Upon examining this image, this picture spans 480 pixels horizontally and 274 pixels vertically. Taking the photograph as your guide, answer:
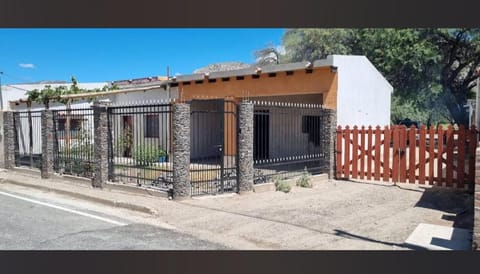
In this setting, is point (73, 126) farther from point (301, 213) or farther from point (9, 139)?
point (301, 213)

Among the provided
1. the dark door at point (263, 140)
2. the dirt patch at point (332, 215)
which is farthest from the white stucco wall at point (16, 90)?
the dirt patch at point (332, 215)

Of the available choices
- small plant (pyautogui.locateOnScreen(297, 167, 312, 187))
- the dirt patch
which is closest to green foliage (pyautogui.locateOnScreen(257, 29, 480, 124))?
the dirt patch

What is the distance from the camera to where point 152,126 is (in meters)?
19.3

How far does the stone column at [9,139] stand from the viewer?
14938 millimetres

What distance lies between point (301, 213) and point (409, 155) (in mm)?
4782

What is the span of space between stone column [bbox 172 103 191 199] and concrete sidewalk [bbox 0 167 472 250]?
0.35m

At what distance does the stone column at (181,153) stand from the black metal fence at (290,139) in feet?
11.0

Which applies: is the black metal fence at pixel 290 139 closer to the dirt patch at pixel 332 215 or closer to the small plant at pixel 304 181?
the small plant at pixel 304 181

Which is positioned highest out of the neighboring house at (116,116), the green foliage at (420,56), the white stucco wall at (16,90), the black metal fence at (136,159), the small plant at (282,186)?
the green foliage at (420,56)

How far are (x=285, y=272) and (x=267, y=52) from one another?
37.3 metres

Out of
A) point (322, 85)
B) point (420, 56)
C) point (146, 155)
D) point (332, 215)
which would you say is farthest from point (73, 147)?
point (420, 56)

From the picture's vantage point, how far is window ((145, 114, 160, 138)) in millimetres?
19031
